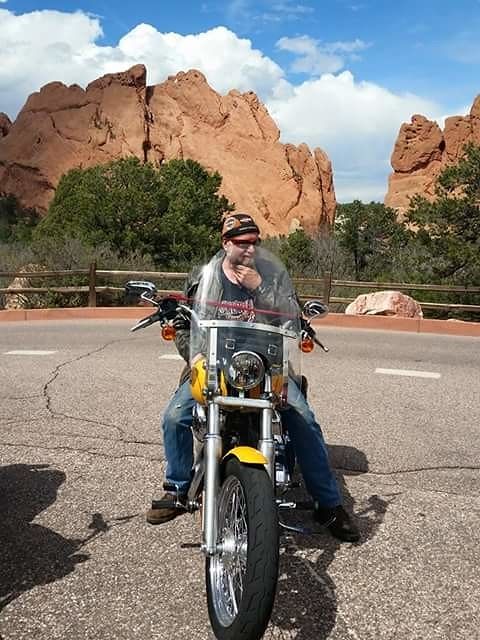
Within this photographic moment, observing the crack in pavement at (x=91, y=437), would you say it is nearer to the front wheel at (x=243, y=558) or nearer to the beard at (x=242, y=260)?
the beard at (x=242, y=260)

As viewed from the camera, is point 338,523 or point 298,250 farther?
point 298,250

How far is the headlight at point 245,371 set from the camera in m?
2.71

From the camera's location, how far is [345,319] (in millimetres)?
13875

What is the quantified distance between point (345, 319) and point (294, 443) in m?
Result: 10.7

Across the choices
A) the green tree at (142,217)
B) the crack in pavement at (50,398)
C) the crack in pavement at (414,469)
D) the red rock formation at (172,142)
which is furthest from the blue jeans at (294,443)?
the red rock formation at (172,142)

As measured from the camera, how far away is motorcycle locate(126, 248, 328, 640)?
2355mm

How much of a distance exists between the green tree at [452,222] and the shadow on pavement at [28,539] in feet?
51.1

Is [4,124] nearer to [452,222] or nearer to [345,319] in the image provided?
[452,222]

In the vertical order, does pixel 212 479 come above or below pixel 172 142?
below

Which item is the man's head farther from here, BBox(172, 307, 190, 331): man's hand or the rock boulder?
the rock boulder

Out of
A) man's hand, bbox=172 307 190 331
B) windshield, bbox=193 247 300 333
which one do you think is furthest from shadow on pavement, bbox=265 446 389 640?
man's hand, bbox=172 307 190 331

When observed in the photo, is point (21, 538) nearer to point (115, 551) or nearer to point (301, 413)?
point (115, 551)

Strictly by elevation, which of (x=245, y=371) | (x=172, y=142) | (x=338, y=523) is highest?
(x=172, y=142)

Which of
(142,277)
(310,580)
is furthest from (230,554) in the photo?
(142,277)
